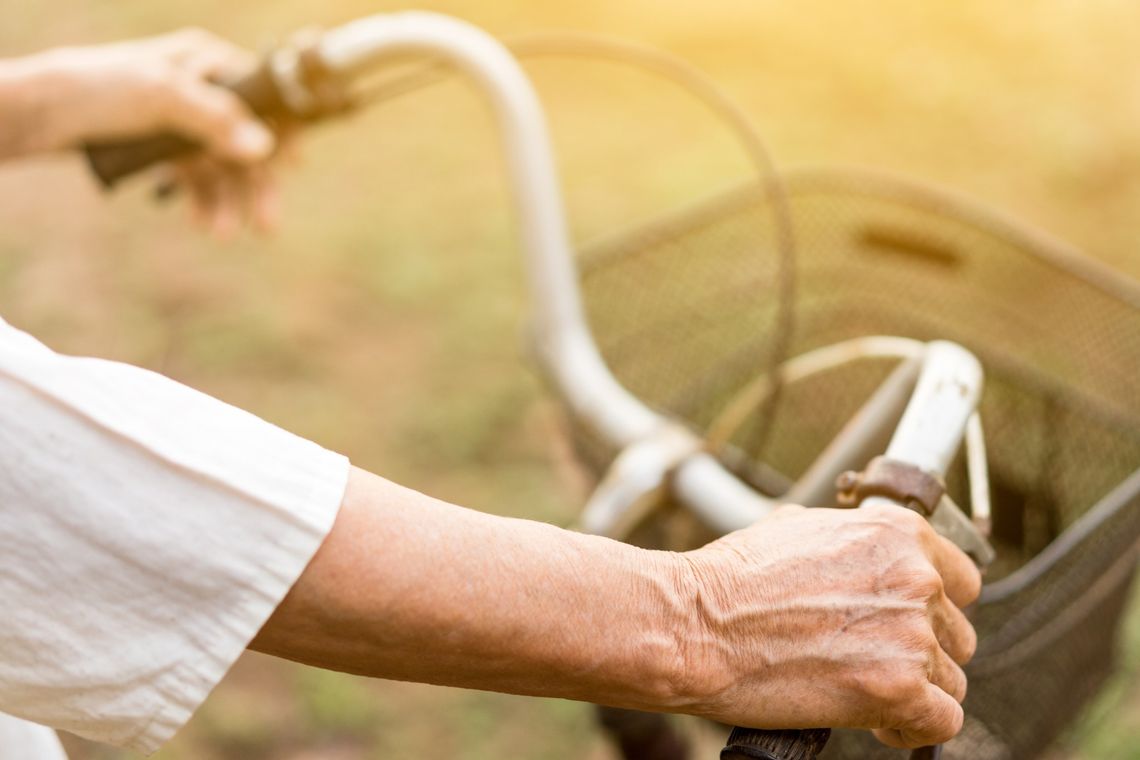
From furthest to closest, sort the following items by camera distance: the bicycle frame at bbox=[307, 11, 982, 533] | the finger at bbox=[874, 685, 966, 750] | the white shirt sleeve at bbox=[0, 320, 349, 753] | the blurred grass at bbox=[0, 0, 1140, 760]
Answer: the blurred grass at bbox=[0, 0, 1140, 760], the bicycle frame at bbox=[307, 11, 982, 533], the finger at bbox=[874, 685, 966, 750], the white shirt sleeve at bbox=[0, 320, 349, 753]

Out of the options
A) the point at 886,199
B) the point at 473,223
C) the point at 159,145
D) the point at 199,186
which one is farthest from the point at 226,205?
the point at 473,223

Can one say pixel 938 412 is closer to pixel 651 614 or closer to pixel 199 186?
pixel 651 614

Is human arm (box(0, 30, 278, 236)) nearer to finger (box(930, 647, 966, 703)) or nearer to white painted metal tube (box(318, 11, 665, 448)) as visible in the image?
white painted metal tube (box(318, 11, 665, 448))

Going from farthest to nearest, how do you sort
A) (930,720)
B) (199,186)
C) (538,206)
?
1. (199,186)
2. (538,206)
3. (930,720)

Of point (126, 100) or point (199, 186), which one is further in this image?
point (199, 186)

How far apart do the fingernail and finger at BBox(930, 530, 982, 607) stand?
2.40 ft

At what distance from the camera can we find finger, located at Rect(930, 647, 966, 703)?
491mm

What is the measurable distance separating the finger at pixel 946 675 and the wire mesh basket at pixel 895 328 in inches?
14.5

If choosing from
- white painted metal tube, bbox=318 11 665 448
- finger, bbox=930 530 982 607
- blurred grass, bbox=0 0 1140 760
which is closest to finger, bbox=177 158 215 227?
white painted metal tube, bbox=318 11 665 448

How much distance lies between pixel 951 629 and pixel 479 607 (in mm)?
243

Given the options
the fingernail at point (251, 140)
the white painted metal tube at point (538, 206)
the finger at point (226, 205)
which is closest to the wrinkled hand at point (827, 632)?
the white painted metal tube at point (538, 206)

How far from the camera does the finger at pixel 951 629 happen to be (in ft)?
1.62

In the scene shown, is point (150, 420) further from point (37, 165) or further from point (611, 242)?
point (37, 165)

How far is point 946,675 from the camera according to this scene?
0.50m
